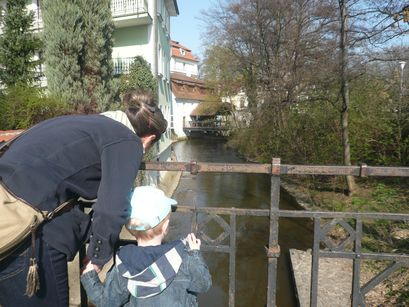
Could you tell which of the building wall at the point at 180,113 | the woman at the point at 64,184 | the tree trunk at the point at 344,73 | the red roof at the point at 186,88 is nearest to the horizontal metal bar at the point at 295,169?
the woman at the point at 64,184

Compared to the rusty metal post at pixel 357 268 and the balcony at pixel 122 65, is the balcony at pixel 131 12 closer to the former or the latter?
the balcony at pixel 122 65

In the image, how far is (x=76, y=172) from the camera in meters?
1.57

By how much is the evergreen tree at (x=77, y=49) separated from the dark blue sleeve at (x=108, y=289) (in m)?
8.19

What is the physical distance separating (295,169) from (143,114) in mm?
930

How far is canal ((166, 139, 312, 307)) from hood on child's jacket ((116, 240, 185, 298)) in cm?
63

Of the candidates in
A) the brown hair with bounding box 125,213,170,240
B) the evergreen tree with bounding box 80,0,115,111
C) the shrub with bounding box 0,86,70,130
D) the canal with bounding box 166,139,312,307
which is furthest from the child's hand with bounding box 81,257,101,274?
the evergreen tree with bounding box 80,0,115,111

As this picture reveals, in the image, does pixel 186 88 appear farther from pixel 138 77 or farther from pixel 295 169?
pixel 295 169

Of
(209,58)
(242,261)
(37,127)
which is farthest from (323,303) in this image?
(209,58)

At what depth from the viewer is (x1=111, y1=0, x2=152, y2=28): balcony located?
13992 mm

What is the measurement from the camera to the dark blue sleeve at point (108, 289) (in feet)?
5.54

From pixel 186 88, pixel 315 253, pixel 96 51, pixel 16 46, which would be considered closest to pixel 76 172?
pixel 315 253

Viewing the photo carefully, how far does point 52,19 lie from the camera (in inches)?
385

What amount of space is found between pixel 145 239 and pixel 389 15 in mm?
8596

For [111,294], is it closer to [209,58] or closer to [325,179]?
[325,179]
